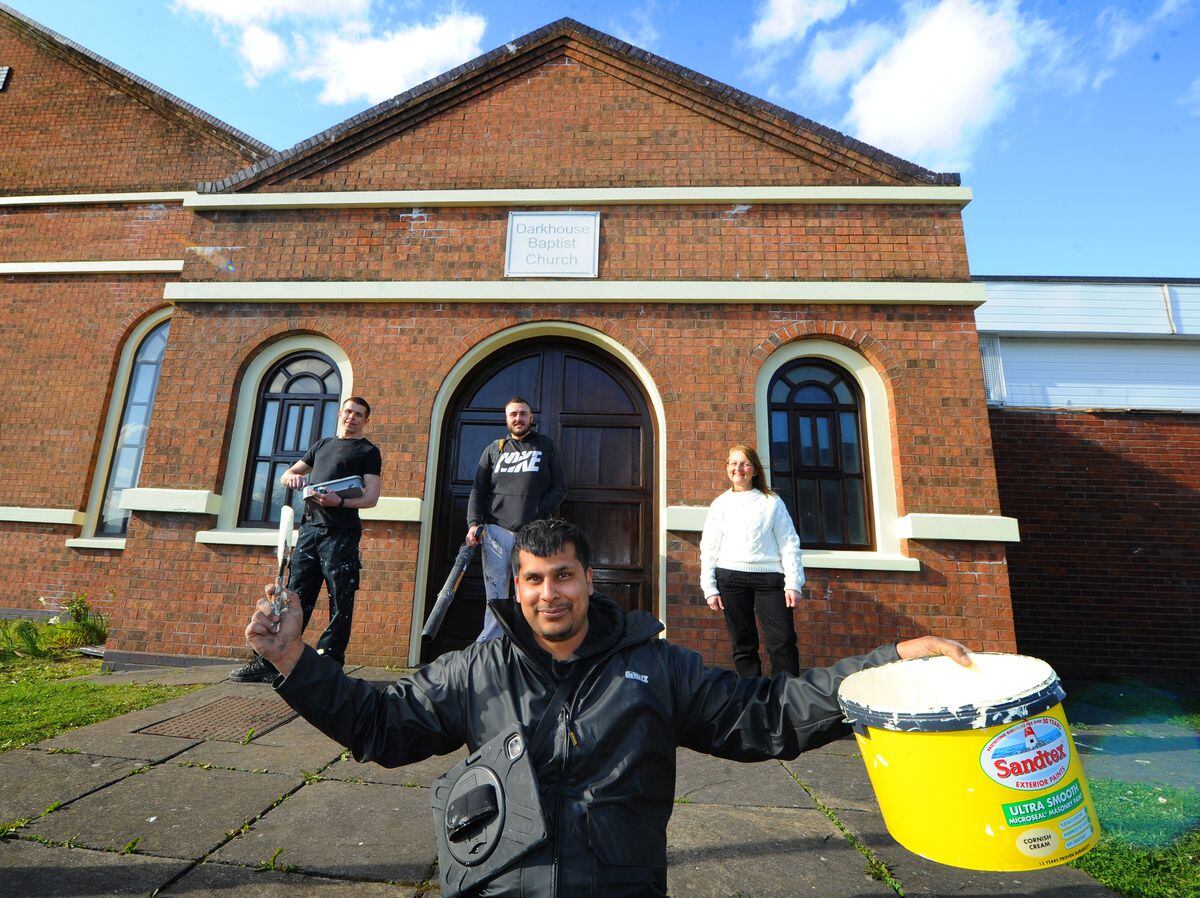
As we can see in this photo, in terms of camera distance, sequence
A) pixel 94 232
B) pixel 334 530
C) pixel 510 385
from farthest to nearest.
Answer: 1. pixel 94 232
2. pixel 510 385
3. pixel 334 530

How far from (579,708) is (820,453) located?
5.08 m

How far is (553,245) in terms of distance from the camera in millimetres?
6449

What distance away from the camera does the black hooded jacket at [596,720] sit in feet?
4.86

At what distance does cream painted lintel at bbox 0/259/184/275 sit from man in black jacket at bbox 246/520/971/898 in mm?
9191

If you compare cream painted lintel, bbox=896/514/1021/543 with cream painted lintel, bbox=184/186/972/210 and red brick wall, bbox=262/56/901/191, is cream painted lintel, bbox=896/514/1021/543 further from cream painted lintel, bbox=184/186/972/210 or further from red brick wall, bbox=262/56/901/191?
red brick wall, bbox=262/56/901/191

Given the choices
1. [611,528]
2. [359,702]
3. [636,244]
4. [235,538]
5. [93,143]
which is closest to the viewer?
[359,702]

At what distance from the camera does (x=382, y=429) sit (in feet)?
19.7

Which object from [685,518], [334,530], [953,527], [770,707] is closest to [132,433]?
[334,530]

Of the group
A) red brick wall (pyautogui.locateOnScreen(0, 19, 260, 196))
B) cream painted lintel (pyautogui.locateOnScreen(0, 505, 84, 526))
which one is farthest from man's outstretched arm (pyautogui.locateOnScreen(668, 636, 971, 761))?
red brick wall (pyautogui.locateOnScreen(0, 19, 260, 196))

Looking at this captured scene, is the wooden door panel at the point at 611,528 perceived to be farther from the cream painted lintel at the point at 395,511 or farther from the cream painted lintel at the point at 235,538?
the cream painted lintel at the point at 235,538

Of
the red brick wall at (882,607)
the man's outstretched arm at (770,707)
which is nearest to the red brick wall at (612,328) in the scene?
the red brick wall at (882,607)

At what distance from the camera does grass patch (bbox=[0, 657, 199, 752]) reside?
3.65 m

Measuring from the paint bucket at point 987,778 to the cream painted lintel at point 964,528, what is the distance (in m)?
4.33

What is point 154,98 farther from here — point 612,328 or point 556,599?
point 556,599
